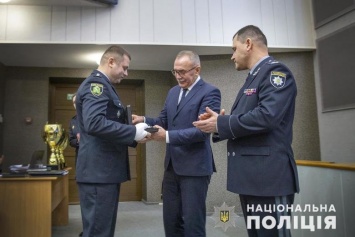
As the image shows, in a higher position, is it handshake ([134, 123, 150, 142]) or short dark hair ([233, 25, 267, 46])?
short dark hair ([233, 25, 267, 46])

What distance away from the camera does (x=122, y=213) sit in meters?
4.10

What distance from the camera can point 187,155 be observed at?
1.66 metres

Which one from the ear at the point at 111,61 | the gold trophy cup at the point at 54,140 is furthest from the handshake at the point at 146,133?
the gold trophy cup at the point at 54,140

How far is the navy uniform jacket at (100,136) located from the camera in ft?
4.76

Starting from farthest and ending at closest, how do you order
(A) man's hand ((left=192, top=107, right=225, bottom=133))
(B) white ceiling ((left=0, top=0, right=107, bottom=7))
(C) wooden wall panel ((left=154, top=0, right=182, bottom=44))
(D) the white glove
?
(C) wooden wall panel ((left=154, top=0, right=182, bottom=44))
(B) white ceiling ((left=0, top=0, right=107, bottom=7))
(D) the white glove
(A) man's hand ((left=192, top=107, right=225, bottom=133))

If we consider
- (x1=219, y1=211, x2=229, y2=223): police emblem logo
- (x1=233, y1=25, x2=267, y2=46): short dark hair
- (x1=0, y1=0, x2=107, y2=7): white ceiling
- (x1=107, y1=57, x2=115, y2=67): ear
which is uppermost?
(x1=0, y1=0, x2=107, y2=7): white ceiling

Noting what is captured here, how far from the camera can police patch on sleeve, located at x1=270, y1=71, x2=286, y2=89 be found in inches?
50.4

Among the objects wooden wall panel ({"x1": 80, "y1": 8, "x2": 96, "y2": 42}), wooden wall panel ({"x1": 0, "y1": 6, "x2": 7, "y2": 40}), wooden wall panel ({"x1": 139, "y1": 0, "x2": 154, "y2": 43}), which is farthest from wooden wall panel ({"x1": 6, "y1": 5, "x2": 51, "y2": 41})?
wooden wall panel ({"x1": 139, "y1": 0, "x2": 154, "y2": 43})

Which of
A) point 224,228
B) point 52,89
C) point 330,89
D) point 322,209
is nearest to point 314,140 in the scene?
point 330,89

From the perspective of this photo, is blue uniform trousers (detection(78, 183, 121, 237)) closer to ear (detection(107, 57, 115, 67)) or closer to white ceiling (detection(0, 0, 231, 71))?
ear (detection(107, 57, 115, 67))

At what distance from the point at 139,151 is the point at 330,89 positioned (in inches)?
120

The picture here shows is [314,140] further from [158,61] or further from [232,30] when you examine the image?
[158,61]

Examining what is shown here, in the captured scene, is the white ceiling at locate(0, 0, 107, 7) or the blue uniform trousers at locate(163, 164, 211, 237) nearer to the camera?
the blue uniform trousers at locate(163, 164, 211, 237)

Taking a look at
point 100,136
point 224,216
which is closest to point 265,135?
point 100,136
